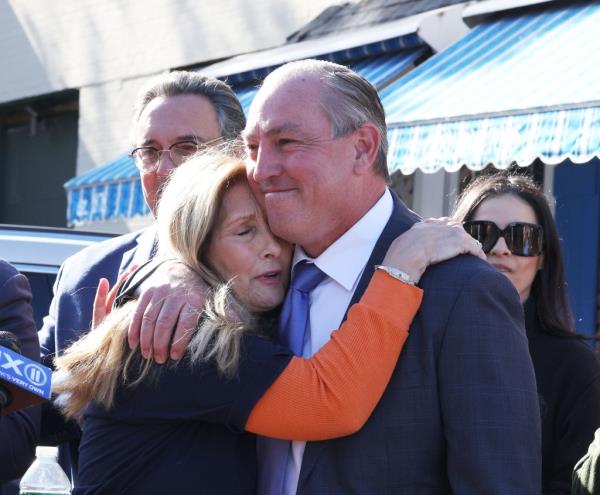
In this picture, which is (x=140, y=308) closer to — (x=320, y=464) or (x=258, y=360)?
(x=258, y=360)

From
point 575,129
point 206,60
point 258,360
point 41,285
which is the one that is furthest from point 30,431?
point 206,60

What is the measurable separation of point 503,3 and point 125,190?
9.15ft

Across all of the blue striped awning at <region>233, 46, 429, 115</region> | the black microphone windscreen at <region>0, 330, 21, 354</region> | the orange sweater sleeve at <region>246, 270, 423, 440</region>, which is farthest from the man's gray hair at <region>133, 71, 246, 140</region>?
the blue striped awning at <region>233, 46, 429, 115</region>

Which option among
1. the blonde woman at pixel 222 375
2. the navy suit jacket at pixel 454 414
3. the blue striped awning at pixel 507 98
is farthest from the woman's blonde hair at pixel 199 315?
the blue striped awning at pixel 507 98

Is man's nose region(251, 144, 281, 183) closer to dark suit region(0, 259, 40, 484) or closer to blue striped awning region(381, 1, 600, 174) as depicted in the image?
dark suit region(0, 259, 40, 484)

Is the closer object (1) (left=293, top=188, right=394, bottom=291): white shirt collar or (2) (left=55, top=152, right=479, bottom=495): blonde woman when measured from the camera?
(2) (left=55, top=152, right=479, bottom=495): blonde woman

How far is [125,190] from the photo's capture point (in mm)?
8797

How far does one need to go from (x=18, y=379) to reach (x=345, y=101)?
1.09 meters

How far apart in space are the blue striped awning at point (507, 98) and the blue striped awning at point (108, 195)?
191 cm

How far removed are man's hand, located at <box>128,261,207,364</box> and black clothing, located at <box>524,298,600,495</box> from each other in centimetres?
140

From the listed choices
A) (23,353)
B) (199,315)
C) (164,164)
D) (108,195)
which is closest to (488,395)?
(199,315)

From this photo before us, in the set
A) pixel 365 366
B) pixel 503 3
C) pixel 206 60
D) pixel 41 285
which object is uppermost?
pixel 206 60

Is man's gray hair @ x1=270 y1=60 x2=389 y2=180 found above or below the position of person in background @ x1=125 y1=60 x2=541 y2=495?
above

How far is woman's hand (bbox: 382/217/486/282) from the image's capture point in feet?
10.3
